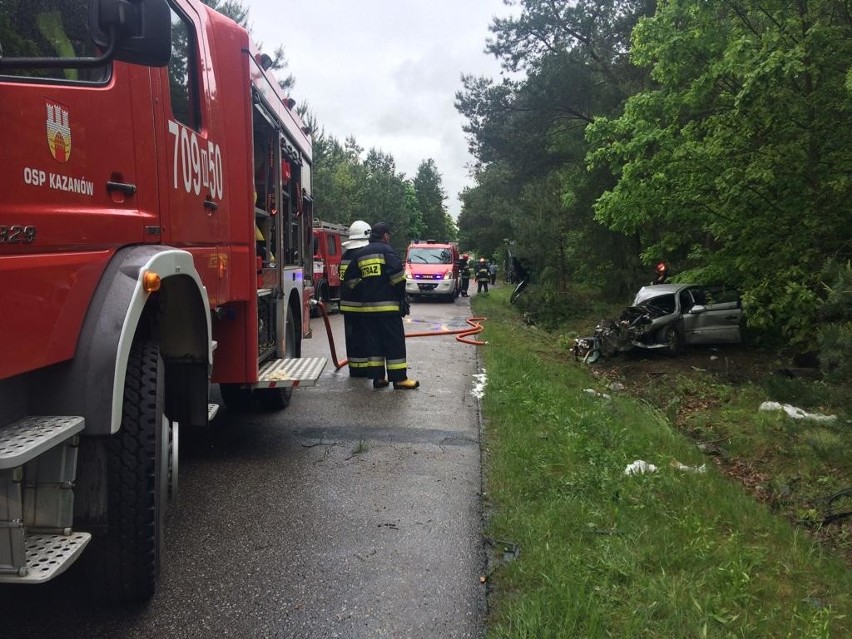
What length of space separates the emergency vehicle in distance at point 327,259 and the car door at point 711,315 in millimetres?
8527

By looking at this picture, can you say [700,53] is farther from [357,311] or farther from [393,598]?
[393,598]

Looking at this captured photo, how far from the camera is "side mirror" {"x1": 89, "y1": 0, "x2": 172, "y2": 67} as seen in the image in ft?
7.34

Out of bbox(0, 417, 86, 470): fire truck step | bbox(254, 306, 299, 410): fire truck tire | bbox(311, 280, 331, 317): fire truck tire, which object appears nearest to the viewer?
bbox(0, 417, 86, 470): fire truck step

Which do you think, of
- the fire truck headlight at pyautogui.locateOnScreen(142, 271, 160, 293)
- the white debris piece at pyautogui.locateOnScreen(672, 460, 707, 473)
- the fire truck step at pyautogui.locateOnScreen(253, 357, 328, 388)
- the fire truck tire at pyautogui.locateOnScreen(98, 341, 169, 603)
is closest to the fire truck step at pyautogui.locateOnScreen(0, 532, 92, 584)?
the fire truck tire at pyautogui.locateOnScreen(98, 341, 169, 603)

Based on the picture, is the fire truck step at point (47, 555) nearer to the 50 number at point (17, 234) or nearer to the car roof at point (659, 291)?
the 50 number at point (17, 234)

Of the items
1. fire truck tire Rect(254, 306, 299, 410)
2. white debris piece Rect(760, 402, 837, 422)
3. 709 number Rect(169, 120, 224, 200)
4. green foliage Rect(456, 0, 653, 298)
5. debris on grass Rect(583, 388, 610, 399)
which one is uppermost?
green foliage Rect(456, 0, 653, 298)

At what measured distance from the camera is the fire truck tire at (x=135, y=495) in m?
2.60

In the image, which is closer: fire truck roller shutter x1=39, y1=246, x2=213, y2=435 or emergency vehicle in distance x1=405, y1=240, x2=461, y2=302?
fire truck roller shutter x1=39, y1=246, x2=213, y2=435

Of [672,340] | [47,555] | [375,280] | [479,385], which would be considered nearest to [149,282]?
[47,555]

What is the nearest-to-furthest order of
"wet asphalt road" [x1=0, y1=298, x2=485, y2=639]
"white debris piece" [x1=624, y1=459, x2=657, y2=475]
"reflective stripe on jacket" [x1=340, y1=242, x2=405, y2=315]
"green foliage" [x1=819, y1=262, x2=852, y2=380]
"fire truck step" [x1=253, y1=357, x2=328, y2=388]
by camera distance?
"wet asphalt road" [x1=0, y1=298, x2=485, y2=639] < "white debris piece" [x1=624, y1=459, x2=657, y2=475] < "fire truck step" [x1=253, y1=357, x2=328, y2=388] < "green foliage" [x1=819, y1=262, x2=852, y2=380] < "reflective stripe on jacket" [x1=340, y1=242, x2=405, y2=315]

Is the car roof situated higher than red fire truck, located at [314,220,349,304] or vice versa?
red fire truck, located at [314,220,349,304]

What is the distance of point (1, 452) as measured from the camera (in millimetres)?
1978

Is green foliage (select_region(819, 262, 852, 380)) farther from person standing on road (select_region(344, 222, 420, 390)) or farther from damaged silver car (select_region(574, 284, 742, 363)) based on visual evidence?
damaged silver car (select_region(574, 284, 742, 363))

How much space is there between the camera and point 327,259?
18172mm
